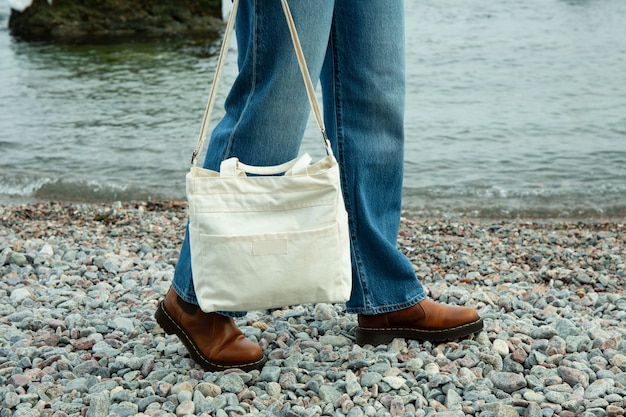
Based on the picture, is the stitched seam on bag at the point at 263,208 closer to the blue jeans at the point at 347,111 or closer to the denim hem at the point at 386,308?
the blue jeans at the point at 347,111

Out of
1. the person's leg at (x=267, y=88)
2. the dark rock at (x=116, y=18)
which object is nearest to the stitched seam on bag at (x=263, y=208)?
the person's leg at (x=267, y=88)

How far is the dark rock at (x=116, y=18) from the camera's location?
1723cm

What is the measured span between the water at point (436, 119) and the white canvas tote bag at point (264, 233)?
4288 millimetres

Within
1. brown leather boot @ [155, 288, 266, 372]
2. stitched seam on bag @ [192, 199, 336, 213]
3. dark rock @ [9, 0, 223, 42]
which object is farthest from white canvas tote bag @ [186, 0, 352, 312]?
dark rock @ [9, 0, 223, 42]

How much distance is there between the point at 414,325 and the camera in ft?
7.95

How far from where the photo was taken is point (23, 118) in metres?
9.24

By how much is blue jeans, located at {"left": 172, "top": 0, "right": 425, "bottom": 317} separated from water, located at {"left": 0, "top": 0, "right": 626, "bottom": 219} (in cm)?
384

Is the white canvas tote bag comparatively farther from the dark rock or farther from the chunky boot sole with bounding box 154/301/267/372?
the dark rock

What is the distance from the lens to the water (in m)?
6.67

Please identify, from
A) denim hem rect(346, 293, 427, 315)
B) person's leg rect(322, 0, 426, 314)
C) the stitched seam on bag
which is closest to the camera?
the stitched seam on bag

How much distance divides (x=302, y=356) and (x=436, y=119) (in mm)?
6897

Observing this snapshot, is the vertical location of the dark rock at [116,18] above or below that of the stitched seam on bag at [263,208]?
below

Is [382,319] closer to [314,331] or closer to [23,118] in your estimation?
[314,331]

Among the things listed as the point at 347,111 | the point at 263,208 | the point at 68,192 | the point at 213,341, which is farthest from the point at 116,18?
the point at 263,208
